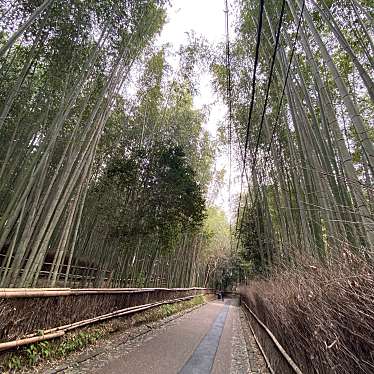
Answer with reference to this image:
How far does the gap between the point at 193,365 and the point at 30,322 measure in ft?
6.49

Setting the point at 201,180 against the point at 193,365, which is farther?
the point at 201,180

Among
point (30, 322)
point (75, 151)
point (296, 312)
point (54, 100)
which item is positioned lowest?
point (30, 322)

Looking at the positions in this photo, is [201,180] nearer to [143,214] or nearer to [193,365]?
[143,214]

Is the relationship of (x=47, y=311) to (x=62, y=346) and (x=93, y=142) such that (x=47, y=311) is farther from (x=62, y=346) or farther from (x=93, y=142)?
(x=93, y=142)

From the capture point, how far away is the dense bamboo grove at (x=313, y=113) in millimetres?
2076

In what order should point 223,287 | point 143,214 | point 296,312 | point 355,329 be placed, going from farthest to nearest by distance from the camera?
point 223,287
point 143,214
point 296,312
point 355,329

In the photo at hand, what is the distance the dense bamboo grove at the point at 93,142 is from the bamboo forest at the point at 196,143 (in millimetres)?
38

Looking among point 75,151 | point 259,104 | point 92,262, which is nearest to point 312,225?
point 259,104

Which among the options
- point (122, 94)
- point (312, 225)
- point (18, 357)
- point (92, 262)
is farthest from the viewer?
point (92, 262)

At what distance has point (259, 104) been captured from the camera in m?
5.79

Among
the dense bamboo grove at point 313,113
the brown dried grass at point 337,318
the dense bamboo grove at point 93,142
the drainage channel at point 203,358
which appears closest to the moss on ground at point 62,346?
the dense bamboo grove at point 93,142

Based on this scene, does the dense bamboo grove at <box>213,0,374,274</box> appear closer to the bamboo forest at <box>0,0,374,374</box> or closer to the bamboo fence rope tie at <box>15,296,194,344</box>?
the bamboo forest at <box>0,0,374,374</box>

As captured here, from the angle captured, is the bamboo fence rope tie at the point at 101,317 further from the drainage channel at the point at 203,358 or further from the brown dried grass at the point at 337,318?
the brown dried grass at the point at 337,318

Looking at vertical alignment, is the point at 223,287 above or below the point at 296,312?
above
